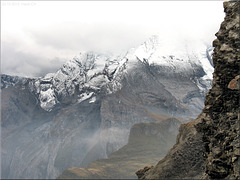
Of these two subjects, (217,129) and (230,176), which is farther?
(217,129)

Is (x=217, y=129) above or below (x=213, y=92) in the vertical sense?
below

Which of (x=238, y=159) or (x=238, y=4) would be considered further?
(x=238, y=4)

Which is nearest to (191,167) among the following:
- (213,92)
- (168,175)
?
(168,175)

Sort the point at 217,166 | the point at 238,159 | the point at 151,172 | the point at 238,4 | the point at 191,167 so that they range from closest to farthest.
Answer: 1. the point at 238,159
2. the point at 217,166
3. the point at 238,4
4. the point at 191,167
5. the point at 151,172

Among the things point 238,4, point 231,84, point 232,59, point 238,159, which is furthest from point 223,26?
point 238,159

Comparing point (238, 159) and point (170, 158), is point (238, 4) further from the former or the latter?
point (170, 158)

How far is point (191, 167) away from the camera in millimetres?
46562

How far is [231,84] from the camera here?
628 inches

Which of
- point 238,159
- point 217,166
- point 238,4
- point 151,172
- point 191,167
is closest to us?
point 238,159

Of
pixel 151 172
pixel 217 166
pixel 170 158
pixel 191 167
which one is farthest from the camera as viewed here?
pixel 170 158

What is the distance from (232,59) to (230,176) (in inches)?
245

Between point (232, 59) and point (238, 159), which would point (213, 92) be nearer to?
point (232, 59)

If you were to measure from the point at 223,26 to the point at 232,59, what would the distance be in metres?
3.27

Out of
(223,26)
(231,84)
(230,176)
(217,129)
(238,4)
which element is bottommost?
(230,176)
